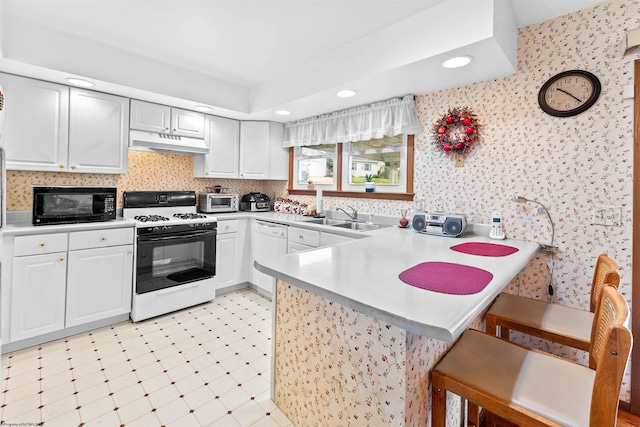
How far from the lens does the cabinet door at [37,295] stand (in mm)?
2219

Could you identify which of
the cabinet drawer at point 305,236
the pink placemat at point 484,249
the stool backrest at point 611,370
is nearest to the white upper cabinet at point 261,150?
the cabinet drawer at point 305,236

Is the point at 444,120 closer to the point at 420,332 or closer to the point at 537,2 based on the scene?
the point at 537,2

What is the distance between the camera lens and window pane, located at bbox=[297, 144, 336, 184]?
3691 mm

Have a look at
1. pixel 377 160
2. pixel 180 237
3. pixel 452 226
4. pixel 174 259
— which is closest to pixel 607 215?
pixel 452 226

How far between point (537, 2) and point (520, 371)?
2.14 meters

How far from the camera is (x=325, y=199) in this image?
3.67 m

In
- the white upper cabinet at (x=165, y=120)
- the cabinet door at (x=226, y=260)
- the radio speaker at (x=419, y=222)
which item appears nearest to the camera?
the radio speaker at (x=419, y=222)

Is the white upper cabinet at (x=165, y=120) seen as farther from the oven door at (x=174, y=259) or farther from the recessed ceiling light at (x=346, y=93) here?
the recessed ceiling light at (x=346, y=93)

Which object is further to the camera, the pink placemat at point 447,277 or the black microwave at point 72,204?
the black microwave at point 72,204

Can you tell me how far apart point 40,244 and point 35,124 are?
0.99 metres

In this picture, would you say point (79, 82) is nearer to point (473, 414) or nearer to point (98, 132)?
point (98, 132)

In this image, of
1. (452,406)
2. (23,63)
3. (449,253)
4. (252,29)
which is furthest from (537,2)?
(23,63)

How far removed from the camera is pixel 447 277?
1273 millimetres

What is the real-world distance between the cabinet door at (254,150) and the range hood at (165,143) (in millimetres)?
501
